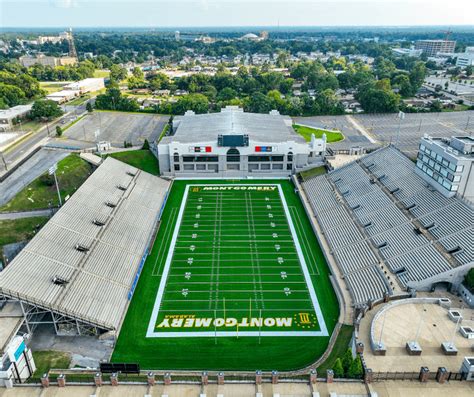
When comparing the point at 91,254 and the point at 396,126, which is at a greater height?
the point at 91,254

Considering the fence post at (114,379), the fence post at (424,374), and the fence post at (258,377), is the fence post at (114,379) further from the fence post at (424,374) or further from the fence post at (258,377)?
the fence post at (424,374)

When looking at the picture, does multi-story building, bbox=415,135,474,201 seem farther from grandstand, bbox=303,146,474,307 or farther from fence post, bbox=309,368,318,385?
fence post, bbox=309,368,318,385

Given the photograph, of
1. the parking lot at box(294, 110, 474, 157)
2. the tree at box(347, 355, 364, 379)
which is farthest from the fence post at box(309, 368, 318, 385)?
→ the parking lot at box(294, 110, 474, 157)

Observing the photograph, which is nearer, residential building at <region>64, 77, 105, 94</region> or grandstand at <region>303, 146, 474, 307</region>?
grandstand at <region>303, 146, 474, 307</region>

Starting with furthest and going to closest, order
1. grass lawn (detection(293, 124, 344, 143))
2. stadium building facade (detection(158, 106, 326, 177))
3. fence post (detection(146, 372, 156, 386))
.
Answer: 1. grass lawn (detection(293, 124, 344, 143))
2. stadium building facade (detection(158, 106, 326, 177))
3. fence post (detection(146, 372, 156, 386))

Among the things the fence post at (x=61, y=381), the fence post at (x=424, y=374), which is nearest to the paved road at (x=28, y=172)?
the fence post at (x=61, y=381)

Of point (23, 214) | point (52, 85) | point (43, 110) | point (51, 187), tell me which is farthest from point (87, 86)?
point (23, 214)

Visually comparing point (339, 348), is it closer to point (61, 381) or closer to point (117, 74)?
point (61, 381)
